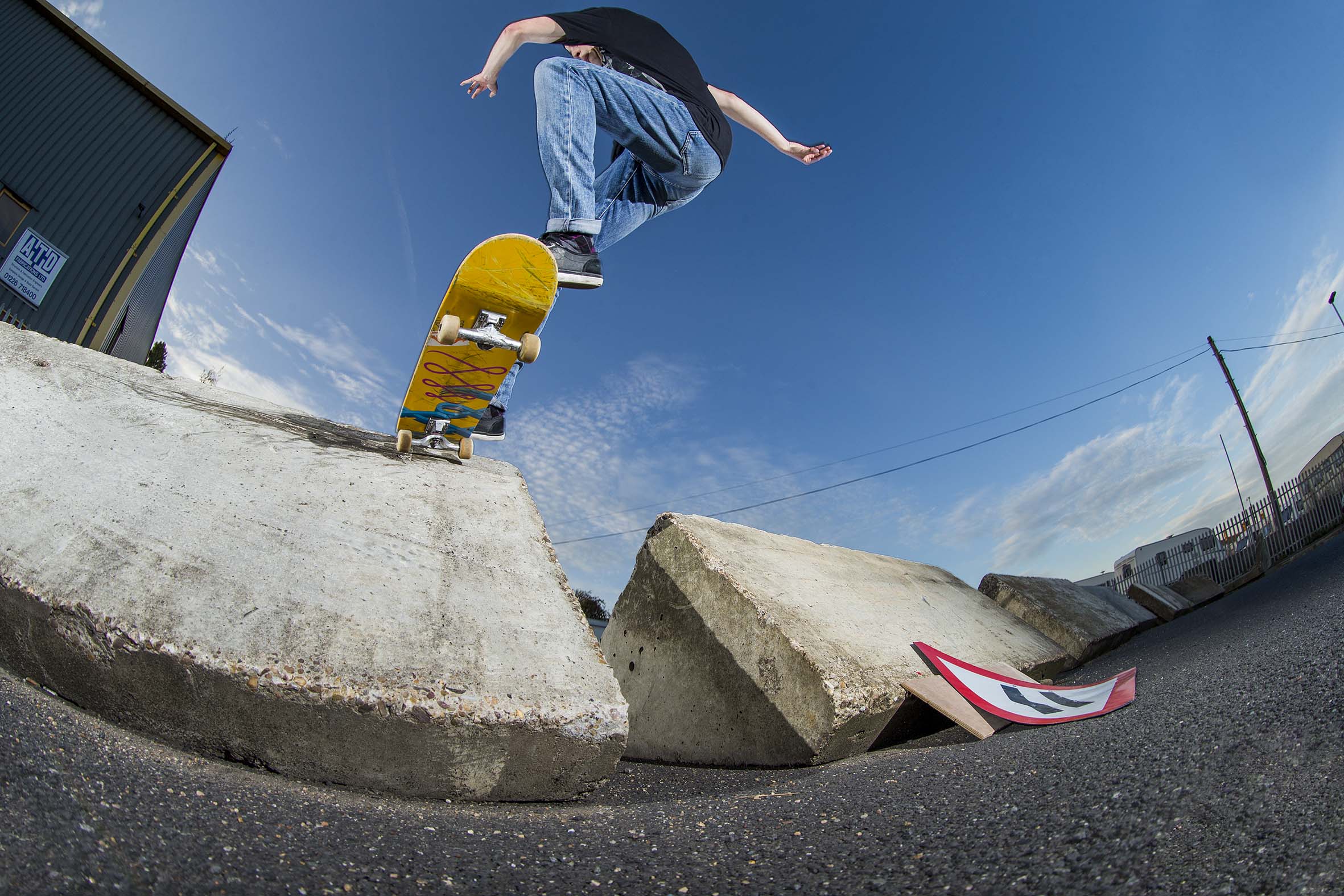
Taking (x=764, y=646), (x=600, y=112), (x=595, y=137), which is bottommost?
(x=764, y=646)

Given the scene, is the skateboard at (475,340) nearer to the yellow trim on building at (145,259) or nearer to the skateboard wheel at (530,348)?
the skateboard wheel at (530,348)

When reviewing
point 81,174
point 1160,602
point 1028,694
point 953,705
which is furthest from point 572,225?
point 81,174

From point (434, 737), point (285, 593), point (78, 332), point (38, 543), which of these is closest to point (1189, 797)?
point (434, 737)

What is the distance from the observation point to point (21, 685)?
1.38 metres

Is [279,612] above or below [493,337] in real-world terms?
below

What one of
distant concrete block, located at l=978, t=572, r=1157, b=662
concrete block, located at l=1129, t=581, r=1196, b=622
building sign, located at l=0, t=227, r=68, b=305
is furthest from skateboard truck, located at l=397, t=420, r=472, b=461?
building sign, located at l=0, t=227, r=68, b=305

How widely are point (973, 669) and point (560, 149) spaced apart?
9.89 feet

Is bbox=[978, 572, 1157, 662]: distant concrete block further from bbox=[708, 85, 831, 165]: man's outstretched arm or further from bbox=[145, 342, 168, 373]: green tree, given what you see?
bbox=[145, 342, 168, 373]: green tree

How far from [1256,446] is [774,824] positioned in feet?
71.9

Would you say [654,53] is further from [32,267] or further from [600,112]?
[32,267]

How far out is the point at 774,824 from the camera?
127 cm

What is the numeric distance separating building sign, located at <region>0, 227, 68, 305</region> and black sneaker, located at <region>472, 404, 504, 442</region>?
11329mm

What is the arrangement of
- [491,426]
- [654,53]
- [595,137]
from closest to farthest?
1. [595,137]
2. [654,53]
3. [491,426]

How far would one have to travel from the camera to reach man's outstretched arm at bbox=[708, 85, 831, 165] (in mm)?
3658
